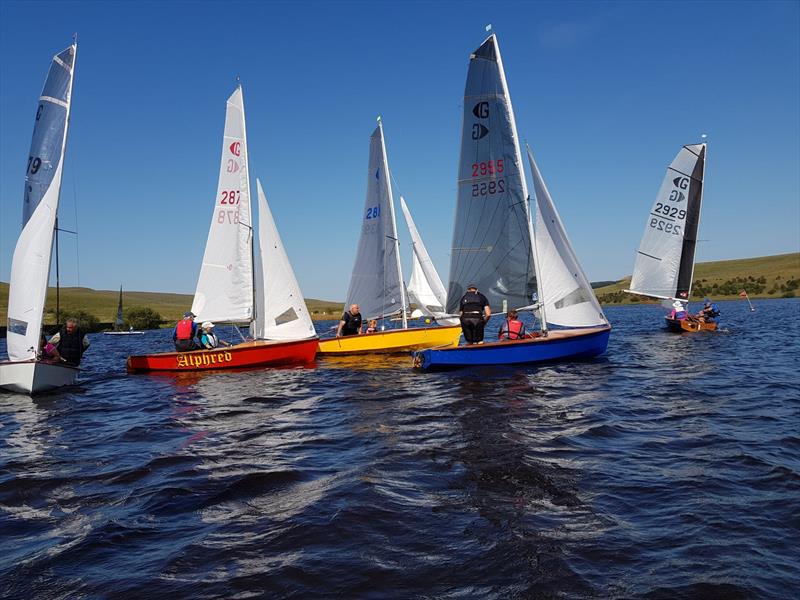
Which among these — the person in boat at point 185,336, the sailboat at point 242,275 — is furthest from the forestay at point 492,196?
the person in boat at point 185,336

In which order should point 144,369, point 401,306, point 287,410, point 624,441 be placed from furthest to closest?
point 401,306, point 144,369, point 287,410, point 624,441

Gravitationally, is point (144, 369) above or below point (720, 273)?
below

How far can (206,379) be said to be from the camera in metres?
18.5

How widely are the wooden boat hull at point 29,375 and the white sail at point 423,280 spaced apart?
60.1 feet

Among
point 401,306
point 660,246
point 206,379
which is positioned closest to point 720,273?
point 660,246

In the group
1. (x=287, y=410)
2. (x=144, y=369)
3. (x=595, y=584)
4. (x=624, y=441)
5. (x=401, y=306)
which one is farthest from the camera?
(x=401, y=306)

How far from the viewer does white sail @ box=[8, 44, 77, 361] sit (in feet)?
52.0

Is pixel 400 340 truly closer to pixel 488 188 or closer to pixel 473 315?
pixel 473 315

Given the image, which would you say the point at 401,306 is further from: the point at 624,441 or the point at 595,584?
the point at 595,584

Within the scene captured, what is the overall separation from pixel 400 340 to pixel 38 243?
13.1 meters

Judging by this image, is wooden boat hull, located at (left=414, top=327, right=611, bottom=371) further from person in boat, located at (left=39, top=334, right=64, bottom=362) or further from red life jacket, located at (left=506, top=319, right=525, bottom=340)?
person in boat, located at (left=39, top=334, right=64, bottom=362)

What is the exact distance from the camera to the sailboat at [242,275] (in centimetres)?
2127

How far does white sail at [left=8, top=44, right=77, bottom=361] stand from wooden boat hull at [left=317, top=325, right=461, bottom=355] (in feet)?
36.3

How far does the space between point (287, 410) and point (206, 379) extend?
279 inches
